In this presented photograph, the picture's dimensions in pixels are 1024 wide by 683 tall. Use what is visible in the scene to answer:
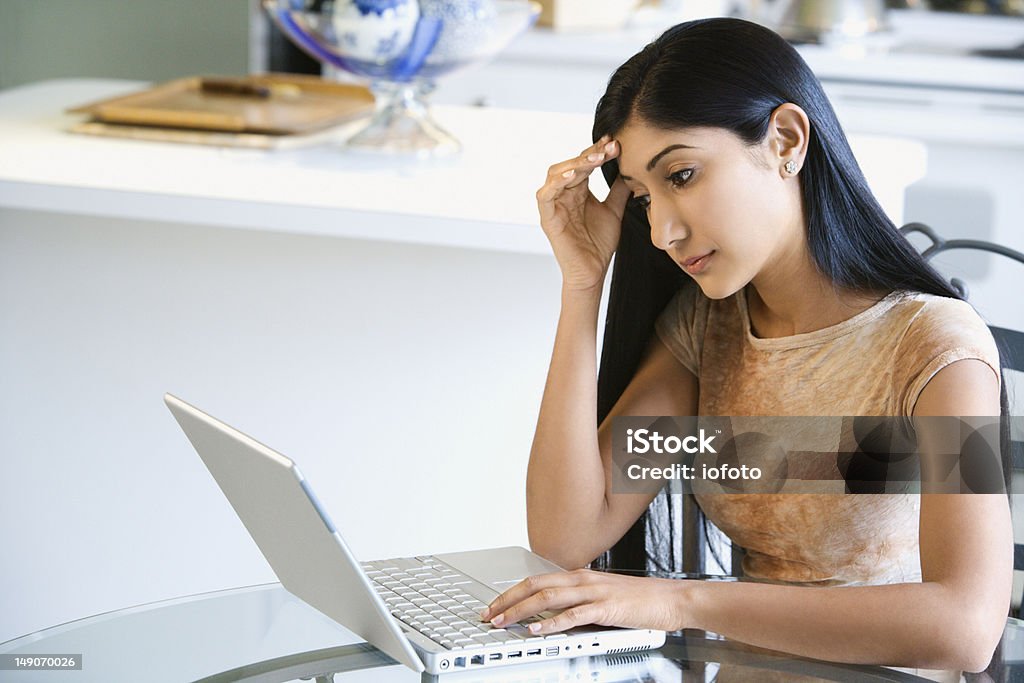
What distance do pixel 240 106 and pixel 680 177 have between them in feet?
4.25

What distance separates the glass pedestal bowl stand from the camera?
203 centimetres

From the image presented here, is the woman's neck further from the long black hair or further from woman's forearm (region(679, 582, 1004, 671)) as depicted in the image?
woman's forearm (region(679, 582, 1004, 671))

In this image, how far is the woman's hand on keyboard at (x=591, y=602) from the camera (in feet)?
3.52

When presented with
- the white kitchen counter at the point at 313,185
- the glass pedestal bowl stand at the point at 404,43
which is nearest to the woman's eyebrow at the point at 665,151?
the white kitchen counter at the point at 313,185

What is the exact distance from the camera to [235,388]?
2.09 meters

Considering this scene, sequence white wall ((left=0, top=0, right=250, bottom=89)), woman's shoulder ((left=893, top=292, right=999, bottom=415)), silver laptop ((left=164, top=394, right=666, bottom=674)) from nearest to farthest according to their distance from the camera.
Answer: silver laptop ((left=164, top=394, right=666, bottom=674)) → woman's shoulder ((left=893, top=292, right=999, bottom=415)) → white wall ((left=0, top=0, right=250, bottom=89))

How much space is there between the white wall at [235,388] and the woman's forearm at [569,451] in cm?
52

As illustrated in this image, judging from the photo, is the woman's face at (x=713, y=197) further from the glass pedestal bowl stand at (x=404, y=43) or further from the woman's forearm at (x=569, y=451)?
the glass pedestal bowl stand at (x=404, y=43)

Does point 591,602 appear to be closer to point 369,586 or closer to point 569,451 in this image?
point 369,586

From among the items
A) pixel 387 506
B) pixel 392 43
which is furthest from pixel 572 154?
pixel 387 506

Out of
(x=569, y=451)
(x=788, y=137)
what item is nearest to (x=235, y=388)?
(x=569, y=451)

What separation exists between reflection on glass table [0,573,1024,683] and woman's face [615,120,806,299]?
356 millimetres

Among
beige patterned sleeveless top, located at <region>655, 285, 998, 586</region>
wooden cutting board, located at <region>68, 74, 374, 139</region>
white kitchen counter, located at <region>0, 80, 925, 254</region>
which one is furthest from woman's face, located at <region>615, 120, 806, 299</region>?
wooden cutting board, located at <region>68, 74, 374, 139</region>

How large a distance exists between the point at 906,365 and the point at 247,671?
2.10 ft
